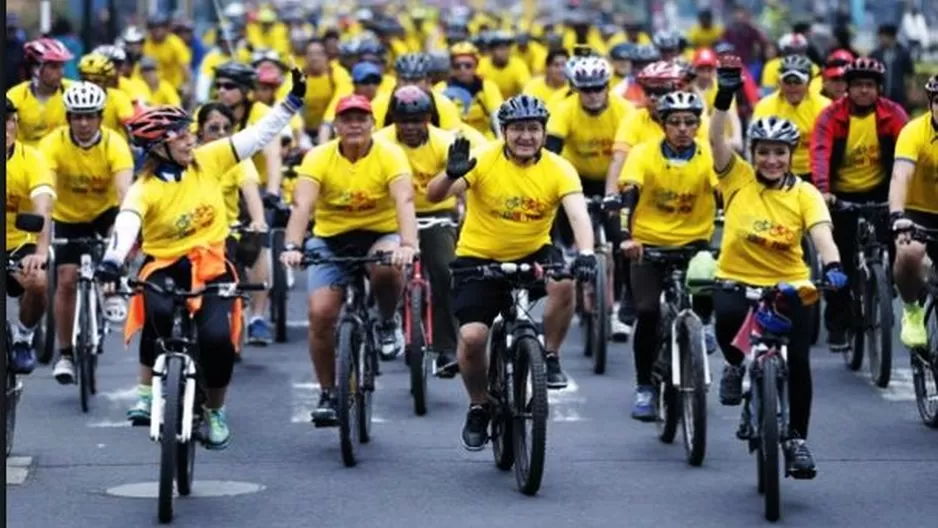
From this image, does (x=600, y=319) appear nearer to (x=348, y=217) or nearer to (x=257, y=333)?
(x=348, y=217)

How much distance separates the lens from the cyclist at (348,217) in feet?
49.8

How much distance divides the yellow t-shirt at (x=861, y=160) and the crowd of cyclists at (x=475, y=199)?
14mm

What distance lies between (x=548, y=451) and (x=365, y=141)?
195 centimetres

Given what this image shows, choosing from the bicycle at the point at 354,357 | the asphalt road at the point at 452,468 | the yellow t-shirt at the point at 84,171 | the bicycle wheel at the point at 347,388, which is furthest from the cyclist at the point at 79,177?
the bicycle wheel at the point at 347,388

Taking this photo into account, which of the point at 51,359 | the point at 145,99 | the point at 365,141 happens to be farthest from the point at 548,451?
the point at 145,99

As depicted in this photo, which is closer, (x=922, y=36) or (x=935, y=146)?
(x=935, y=146)

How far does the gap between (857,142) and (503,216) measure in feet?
13.6

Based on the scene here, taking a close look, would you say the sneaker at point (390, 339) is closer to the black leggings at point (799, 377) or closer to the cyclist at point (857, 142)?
the cyclist at point (857, 142)

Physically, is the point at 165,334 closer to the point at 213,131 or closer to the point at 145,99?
the point at 213,131

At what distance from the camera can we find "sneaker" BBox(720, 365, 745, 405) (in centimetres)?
1362

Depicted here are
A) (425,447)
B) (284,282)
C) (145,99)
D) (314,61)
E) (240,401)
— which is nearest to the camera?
(425,447)

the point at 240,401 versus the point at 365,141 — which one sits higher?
the point at 365,141

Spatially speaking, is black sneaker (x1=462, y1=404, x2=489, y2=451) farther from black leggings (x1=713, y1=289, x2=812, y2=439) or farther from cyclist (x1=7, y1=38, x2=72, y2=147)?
cyclist (x1=7, y1=38, x2=72, y2=147)

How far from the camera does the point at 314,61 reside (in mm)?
27906
